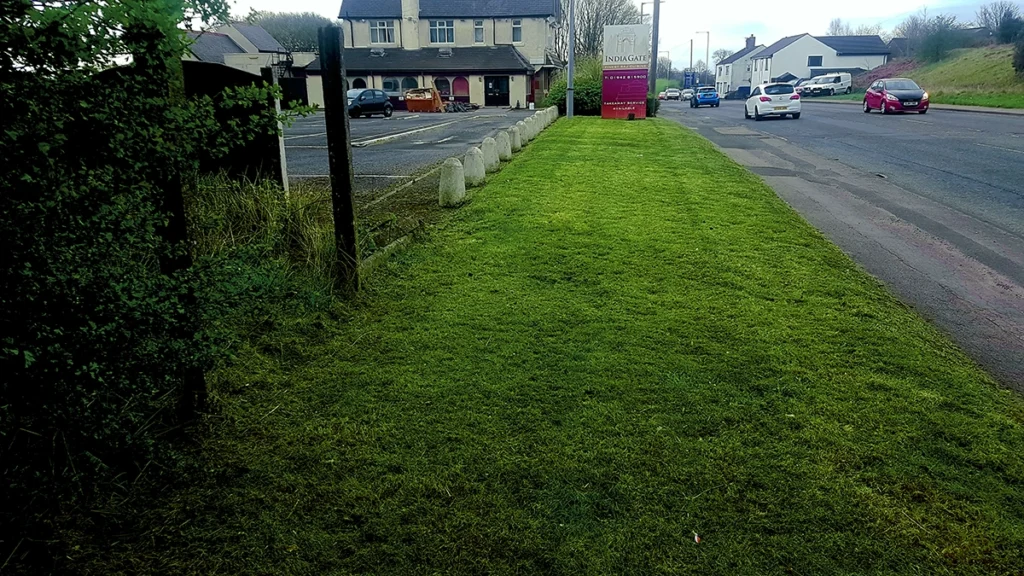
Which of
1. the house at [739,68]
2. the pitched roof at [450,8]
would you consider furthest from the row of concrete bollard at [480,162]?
the house at [739,68]

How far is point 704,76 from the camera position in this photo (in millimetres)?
122562

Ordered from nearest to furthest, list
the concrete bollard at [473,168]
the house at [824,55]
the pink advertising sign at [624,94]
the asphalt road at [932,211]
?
the asphalt road at [932,211], the concrete bollard at [473,168], the pink advertising sign at [624,94], the house at [824,55]

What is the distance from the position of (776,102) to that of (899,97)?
561 centimetres

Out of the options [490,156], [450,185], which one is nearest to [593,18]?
[490,156]

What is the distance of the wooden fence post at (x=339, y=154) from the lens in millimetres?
4723

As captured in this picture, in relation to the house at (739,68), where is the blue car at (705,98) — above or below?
below

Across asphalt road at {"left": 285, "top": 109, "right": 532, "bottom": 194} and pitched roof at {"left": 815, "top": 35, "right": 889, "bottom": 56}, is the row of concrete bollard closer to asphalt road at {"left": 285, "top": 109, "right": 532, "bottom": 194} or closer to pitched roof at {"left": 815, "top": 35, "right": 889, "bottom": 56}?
asphalt road at {"left": 285, "top": 109, "right": 532, "bottom": 194}

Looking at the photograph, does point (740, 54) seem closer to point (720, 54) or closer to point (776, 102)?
point (720, 54)

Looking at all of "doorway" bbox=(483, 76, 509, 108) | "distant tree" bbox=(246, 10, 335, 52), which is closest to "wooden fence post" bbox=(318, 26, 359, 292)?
"doorway" bbox=(483, 76, 509, 108)

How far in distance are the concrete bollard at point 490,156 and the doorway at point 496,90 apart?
130 feet

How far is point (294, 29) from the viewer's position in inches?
2798

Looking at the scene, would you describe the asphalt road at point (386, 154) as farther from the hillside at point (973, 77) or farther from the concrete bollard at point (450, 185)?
the hillside at point (973, 77)

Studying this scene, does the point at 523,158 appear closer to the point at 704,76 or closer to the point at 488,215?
the point at 488,215

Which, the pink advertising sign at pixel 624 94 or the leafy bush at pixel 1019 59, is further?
the leafy bush at pixel 1019 59
